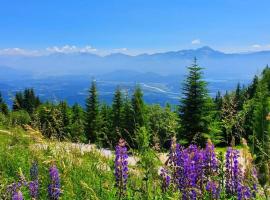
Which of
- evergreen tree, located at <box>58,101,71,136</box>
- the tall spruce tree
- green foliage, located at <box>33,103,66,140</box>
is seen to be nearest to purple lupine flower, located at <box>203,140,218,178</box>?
green foliage, located at <box>33,103,66,140</box>

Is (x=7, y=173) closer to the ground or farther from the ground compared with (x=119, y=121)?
farther from the ground

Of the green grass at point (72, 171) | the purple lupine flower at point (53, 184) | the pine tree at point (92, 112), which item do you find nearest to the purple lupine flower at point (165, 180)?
the green grass at point (72, 171)

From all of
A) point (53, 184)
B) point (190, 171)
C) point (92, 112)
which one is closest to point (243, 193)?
point (190, 171)

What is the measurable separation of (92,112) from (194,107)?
86.9 ft

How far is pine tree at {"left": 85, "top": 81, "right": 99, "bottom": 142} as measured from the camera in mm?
62594

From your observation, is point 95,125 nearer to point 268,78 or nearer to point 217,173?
point 268,78

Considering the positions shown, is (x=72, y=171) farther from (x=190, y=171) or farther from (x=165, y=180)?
(x=190, y=171)

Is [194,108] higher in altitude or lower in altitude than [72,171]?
lower

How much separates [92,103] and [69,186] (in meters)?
58.7

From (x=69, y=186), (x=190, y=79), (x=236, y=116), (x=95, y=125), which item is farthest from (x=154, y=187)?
(x=95, y=125)

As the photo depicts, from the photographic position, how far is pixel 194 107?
131 ft

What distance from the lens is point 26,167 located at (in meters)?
7.95

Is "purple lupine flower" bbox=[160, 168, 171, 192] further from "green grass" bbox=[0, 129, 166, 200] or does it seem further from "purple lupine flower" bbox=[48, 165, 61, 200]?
"purple lupine flower" bbox=[48, 165, 61, 200]

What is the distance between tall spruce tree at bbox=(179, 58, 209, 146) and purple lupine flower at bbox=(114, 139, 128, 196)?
34088 mm
